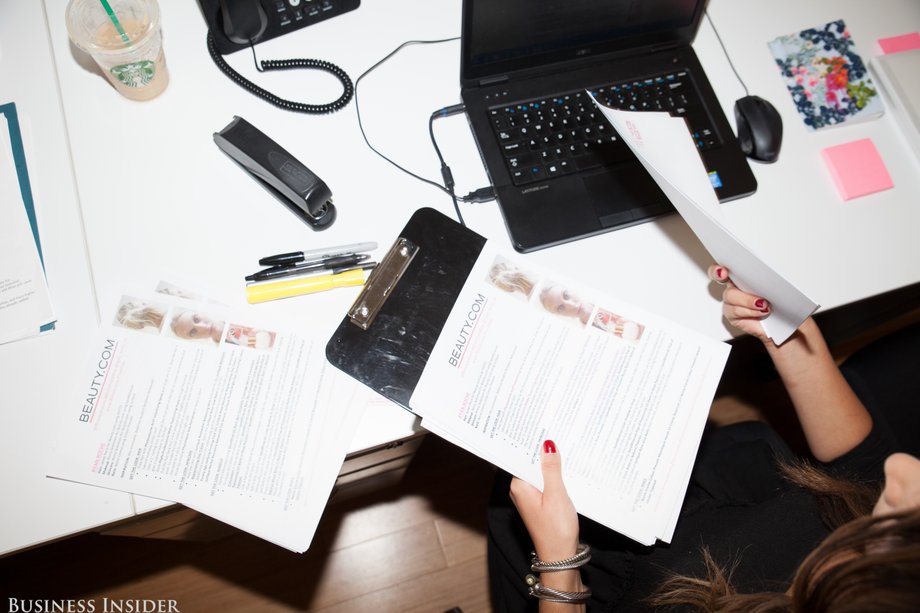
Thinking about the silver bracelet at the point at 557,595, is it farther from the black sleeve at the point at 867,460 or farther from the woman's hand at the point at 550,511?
the black sleeve at the point at 867,460

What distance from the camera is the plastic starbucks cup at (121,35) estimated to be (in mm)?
797

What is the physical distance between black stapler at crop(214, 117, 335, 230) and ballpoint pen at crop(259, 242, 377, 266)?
4 centimetres

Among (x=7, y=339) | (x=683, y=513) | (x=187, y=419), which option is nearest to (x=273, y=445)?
(x=187, y=419)

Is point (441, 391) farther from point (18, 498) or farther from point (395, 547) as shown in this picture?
point (395, 547)

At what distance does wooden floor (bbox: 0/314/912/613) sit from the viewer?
1.32 m

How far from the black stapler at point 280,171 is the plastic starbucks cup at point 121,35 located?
128 millimetres

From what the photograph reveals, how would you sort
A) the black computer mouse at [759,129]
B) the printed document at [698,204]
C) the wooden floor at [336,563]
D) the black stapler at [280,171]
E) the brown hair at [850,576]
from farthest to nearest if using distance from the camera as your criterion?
the wooden floor at [336,563], the black computer mouse at [759,129], the black stapler at [280,171], the printed document at [698,204], the brown hair at [850,576]

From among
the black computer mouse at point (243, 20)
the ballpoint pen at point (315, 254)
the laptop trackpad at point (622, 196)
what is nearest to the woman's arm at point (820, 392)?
the laptop trackpad at point (622, 196)

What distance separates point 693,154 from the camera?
0.82 metres

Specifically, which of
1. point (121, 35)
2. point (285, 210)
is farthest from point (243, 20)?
point (285, 210)

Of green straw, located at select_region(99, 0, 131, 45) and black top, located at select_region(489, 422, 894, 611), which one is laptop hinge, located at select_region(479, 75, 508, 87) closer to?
green straw, located at select_region(99, 0, 131, 45)

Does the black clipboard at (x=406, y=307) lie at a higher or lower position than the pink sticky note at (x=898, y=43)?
lower

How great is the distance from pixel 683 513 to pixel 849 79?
75 centimetres

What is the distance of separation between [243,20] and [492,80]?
1.19 ft
